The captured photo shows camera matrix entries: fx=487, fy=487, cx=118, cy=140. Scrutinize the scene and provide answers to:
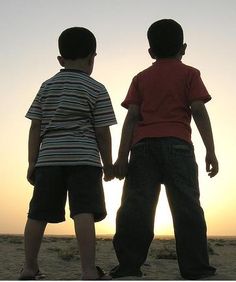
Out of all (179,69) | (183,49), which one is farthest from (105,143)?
(183,49)

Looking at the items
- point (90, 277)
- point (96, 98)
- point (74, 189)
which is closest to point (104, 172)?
point (74, 189)

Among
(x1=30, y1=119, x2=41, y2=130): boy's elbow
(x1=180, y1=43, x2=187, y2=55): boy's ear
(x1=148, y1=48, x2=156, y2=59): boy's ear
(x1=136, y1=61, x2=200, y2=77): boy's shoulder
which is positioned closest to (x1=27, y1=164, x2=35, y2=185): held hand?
(x1=30, y1=119, x2=41, y2=130): boy's elbow

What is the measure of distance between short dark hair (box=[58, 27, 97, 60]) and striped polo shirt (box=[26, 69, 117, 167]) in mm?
171

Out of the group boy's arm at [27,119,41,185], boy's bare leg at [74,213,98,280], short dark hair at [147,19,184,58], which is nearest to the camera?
boy's bare leg at [74,213,98,280]

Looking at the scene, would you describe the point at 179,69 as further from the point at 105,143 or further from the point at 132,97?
the point at 105,143

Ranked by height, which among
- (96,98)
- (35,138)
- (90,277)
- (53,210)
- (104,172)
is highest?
(96,98)

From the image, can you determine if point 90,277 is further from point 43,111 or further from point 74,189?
point 43,111

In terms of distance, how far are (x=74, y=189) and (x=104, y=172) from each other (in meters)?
0.41

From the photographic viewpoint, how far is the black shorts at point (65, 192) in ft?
13.9

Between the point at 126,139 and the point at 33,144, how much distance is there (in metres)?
0.92

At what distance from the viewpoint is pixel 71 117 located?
4414mm

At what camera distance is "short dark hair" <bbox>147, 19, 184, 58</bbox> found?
5.11 meters

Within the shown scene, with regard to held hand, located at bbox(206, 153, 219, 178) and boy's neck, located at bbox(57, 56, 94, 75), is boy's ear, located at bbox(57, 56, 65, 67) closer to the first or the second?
boy's neck, located at bbox(57, 56, 94, 75)

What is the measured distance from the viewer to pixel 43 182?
4.34 metres
